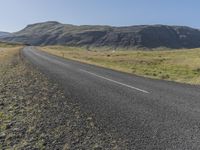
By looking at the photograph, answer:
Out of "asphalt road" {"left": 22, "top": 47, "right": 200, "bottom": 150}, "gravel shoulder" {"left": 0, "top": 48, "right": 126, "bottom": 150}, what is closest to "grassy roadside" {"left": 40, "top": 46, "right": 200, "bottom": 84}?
"asphalt road" {"left": 22, "top": 47, "right": 200, "bottom": 150}

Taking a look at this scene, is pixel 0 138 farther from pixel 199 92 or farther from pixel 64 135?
pixel 199 92

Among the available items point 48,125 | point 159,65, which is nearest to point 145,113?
point 48,125

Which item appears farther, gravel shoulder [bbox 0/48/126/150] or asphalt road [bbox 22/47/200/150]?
gravel shoulder [bbox 0/48/126/150]

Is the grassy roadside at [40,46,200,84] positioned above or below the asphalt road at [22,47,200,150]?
below

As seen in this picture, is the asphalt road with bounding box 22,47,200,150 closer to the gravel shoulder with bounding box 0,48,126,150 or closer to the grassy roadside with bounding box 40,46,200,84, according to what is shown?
the gravel shoulder with bounding box 0,48,126,150

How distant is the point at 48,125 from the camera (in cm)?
873

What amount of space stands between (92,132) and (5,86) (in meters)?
10.3

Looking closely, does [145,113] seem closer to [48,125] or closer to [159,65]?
[48,125]

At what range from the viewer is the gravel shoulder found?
711 centimetres

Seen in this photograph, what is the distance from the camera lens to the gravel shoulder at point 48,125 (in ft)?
23.3

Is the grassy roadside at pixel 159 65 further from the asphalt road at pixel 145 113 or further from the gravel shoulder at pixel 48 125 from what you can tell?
the gravel shoulder at pixel 48 125

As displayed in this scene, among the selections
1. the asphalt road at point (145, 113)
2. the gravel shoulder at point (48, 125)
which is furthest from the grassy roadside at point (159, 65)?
the gravel shoulder at point (48, 125)

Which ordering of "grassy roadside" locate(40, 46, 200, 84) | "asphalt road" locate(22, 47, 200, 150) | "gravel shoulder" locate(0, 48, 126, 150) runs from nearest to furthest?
"asphalt road" locate(22, 47, 200, 150) → "gravel shoulder" locate(0, 48, 126, 150) → "grassy roadside" locate(40, 46, 200, 84)

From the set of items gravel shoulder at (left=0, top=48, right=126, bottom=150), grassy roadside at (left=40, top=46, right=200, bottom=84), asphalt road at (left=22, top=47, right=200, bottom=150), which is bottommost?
grassy roadside at (left=40, top=46, right=200, bottom=84)
